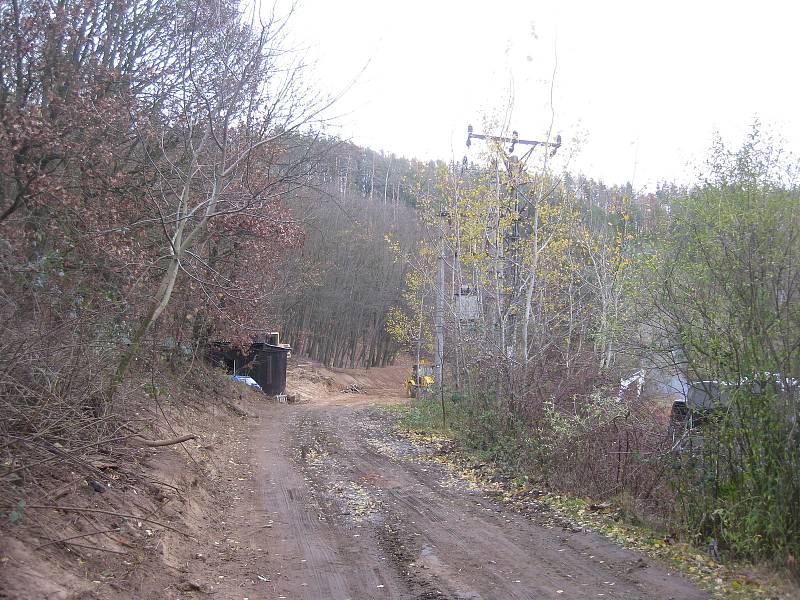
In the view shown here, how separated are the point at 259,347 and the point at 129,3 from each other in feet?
61.5

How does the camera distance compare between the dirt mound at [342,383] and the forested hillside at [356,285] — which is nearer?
the dirt mound at [342,383]

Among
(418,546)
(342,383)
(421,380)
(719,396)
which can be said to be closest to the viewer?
(719,396)

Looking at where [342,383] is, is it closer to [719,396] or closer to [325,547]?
[325,547]

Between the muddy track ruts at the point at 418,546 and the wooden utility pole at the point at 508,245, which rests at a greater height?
the wooden utility pole at the point at 508,245

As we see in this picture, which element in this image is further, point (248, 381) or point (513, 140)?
point (248, 381)

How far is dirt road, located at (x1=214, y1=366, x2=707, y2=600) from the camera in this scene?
20.8 feet

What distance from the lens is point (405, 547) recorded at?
768 cm

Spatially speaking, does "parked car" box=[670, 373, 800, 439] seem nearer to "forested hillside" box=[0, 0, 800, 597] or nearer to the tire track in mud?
"forested hillside" box=[0, 0, 800, 597]

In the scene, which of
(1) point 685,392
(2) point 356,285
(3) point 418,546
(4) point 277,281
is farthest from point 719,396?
(2) point 356,285

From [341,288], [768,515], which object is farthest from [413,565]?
[341,288]

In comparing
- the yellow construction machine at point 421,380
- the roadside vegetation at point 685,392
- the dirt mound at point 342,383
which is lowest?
the dirt mound at point 342,383

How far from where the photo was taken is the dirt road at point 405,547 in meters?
6.33

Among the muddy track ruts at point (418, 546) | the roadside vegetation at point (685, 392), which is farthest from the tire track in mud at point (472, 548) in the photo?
the roadside vegetation at point (685, 392)

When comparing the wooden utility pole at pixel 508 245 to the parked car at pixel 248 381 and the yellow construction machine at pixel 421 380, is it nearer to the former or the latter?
the yellow construction machine at pixel 421 380
